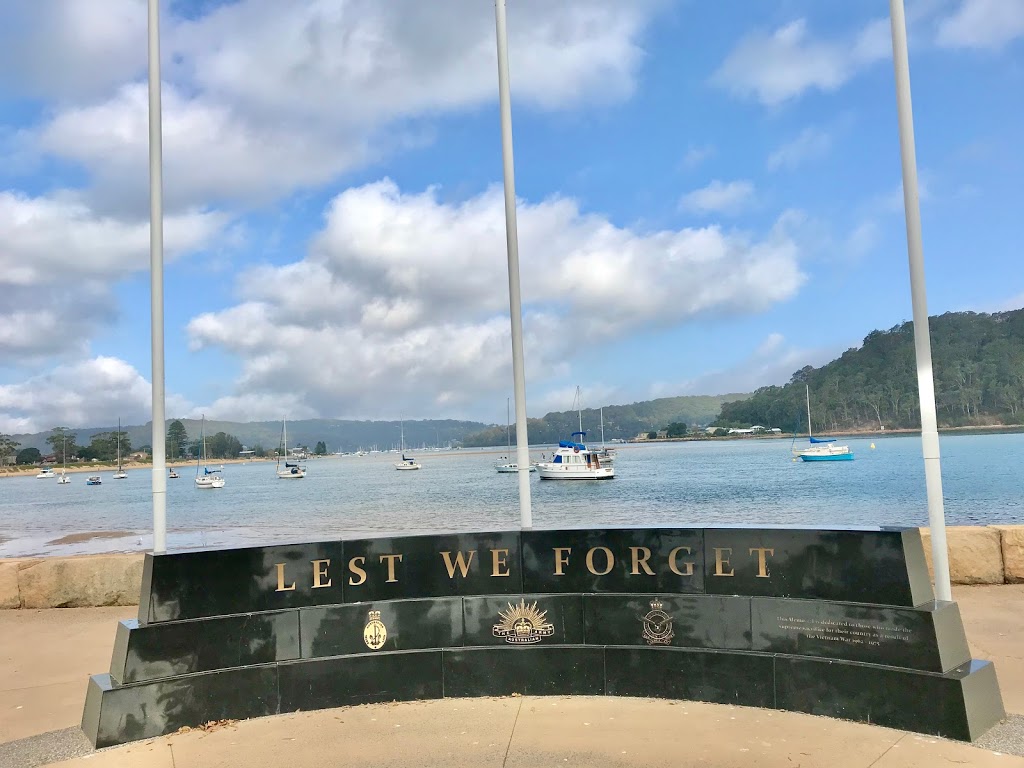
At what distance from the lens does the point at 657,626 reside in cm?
638

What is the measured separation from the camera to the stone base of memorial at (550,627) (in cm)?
571

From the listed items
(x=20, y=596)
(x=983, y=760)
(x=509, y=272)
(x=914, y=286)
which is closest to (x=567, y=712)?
(x=983, y=760)

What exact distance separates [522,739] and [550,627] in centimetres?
117

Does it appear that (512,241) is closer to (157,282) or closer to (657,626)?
(157,282)

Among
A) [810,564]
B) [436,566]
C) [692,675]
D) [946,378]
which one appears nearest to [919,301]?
[810,564]

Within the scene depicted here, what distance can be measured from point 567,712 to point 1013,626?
5.23 m

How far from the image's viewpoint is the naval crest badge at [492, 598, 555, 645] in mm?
6535

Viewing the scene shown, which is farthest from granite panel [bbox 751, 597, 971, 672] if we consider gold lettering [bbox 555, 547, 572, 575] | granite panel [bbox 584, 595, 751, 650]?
gold lettering [bbox 555, 547, 572, 575]

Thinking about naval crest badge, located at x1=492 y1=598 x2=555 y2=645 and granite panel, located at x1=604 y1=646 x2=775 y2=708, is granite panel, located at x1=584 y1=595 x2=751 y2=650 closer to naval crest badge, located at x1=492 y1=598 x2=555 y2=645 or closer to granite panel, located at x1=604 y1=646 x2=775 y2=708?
granite panel, located at x1=604 y1=646 x2=775 y2=708

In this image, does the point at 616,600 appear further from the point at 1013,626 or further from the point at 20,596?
the point at 20,596

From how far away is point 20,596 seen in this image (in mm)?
10781

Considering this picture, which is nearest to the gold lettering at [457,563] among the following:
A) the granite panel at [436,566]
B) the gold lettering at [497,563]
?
the granite panel at [436,566]

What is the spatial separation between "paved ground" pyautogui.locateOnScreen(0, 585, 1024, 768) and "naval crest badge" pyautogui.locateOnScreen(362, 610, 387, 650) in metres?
0.46

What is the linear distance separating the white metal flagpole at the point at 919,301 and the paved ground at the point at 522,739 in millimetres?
1247
